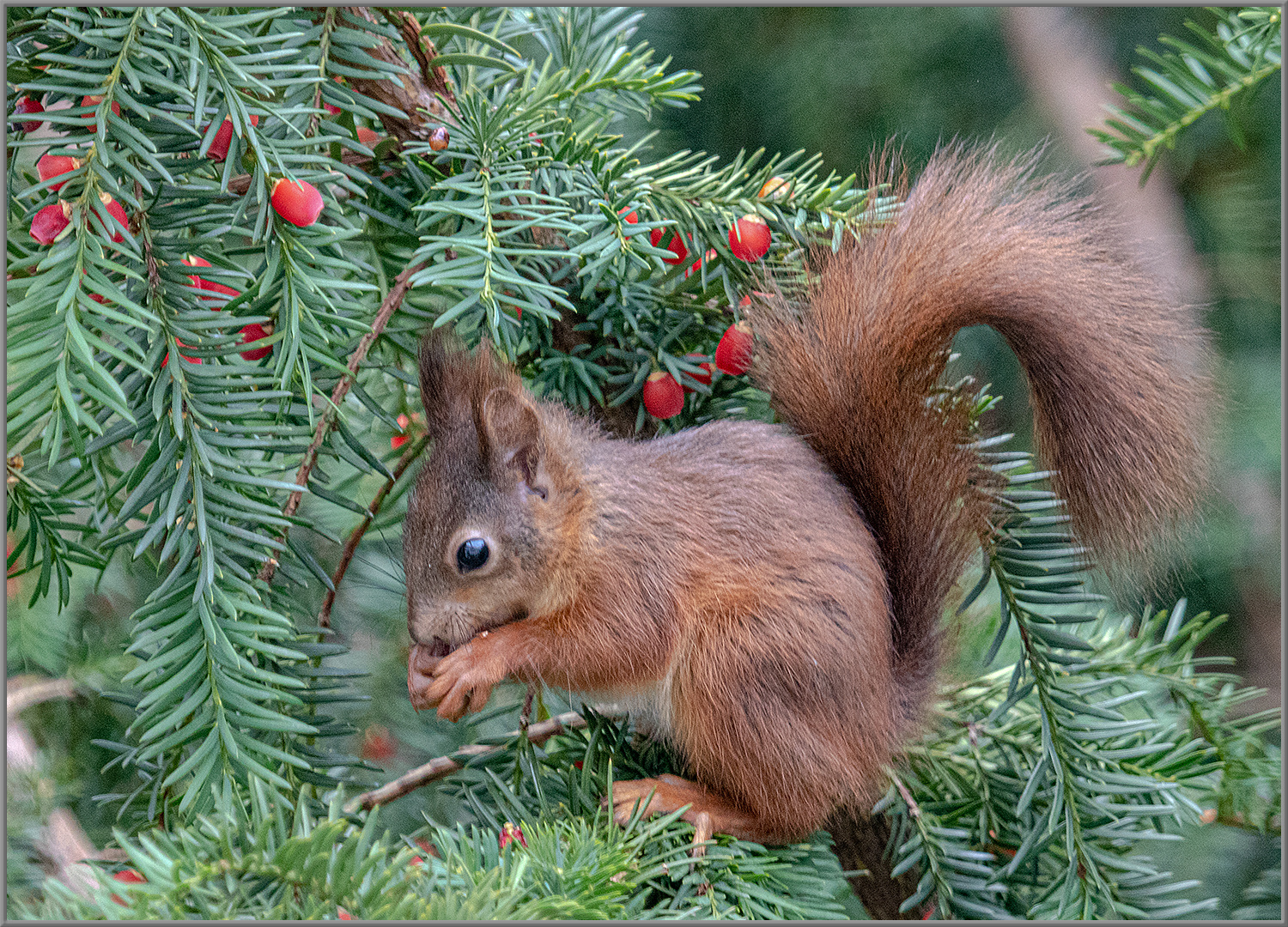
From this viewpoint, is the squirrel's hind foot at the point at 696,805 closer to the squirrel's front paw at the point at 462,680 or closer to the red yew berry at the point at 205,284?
the squirrel's front paw at the point at 462,680

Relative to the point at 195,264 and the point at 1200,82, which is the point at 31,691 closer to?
the point at 195,264

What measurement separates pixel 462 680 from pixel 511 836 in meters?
0.23

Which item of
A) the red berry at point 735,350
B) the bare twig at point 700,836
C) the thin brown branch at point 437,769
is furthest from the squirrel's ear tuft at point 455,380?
the bare twig at point 700,836

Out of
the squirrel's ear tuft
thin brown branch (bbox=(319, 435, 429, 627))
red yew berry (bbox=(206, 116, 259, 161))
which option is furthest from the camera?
the squirrel's ear tuft

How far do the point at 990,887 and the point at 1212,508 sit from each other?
1.45ft

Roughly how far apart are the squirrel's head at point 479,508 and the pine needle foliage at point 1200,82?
24.9 inches

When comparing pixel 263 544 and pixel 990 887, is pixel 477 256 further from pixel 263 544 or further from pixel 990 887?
pixel 990 887

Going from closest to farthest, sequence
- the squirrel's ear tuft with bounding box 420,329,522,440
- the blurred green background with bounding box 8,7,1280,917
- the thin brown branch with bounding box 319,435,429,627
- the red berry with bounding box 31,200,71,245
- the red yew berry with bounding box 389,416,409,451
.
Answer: the red berry with bounding box 31,200,71,245
the thin brown branch with bounding box 319,435,429,627
the squirrel's ear tuft with bounding box 420,329,522,440
the red yew berry with bounding box 389,416,409,451
the blurred green background with bounding box 8,7,1280,917

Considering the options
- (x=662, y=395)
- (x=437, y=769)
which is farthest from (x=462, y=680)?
(x=662, y=395)

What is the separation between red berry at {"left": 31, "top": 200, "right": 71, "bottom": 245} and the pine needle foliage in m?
0.88

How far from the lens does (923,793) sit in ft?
3.40

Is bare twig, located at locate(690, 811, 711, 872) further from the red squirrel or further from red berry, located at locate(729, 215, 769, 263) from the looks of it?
red berry, located at locate(729, 215, 769, 263)

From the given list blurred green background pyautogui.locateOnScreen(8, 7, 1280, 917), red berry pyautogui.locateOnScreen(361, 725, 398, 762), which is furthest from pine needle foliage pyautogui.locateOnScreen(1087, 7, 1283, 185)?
red berry pyautogui.locateOnScreen(361, 725, 398, 762)

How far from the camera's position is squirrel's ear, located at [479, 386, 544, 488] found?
1005 millimetres
